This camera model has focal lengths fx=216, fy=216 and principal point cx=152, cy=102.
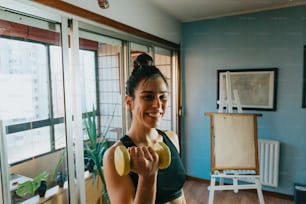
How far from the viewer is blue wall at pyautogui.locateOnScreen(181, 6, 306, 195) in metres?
2.64

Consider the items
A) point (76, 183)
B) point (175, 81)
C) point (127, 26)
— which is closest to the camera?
point (76, 183)

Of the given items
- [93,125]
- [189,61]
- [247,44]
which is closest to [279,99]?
[247,44]

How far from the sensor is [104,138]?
2.06m

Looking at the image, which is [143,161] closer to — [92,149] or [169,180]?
[169,180]

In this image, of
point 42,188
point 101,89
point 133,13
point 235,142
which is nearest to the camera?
point 42,188

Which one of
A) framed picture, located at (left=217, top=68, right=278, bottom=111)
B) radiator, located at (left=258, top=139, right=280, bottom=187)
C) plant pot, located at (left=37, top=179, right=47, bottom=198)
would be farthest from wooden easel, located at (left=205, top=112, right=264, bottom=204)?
plant pot, located at (left=37, top=179, right=47, bottom=198)

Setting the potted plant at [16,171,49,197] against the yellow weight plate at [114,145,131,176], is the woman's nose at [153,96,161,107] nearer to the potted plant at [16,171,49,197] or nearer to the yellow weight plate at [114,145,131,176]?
the yellow weight plate at [114,145,131,176]

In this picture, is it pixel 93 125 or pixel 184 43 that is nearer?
pixel 93 125

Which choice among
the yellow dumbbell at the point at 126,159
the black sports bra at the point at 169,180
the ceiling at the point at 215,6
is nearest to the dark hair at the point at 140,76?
the black sports bra at the point at 169,180

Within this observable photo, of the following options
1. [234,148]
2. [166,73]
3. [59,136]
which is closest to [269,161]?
[234,148]

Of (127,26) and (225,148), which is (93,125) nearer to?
(127,26)

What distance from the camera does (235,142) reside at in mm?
2326

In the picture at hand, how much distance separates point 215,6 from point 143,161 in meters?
2.55

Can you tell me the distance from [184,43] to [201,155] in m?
1.71
